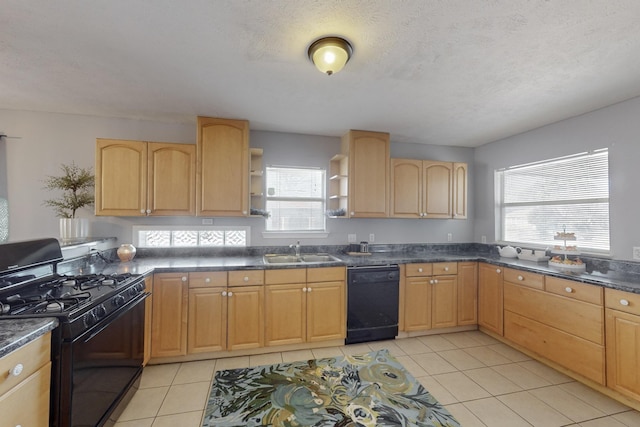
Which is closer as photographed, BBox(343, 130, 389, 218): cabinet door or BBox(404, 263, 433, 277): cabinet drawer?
BBox(404, 263, 433, 277): cabinet drawer

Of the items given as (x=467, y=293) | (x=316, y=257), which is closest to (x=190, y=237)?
(x=316, y=257)

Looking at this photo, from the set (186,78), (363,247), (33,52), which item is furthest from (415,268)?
(33,52)

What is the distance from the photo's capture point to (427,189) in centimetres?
359

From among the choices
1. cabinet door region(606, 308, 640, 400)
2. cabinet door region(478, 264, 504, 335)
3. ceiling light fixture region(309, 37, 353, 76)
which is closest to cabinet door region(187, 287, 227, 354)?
ceiling light fixture region(309, 37, 353, 76)

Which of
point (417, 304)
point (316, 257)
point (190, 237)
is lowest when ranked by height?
point (417, 304)

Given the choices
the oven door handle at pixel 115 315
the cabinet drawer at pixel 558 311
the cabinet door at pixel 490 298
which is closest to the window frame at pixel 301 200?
the oven door handle at pixel 115 315

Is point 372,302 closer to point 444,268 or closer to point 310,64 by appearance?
point 444,268

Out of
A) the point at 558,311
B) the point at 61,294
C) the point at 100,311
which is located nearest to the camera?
the point at 100,311

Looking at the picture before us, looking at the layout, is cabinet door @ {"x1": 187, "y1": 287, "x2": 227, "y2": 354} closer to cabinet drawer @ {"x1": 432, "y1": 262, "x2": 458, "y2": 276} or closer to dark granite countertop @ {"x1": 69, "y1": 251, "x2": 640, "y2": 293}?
dark granite countertop @ {"x1": 69, "y1": 251, "x2": 640, "y2": 293}

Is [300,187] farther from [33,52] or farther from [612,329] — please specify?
[612,329]

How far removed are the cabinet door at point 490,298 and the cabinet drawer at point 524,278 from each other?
0.10 m

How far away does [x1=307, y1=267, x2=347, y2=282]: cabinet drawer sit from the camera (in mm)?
2857

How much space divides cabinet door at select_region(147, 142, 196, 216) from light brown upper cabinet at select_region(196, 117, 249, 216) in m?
0.09

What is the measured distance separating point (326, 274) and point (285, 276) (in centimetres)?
44
